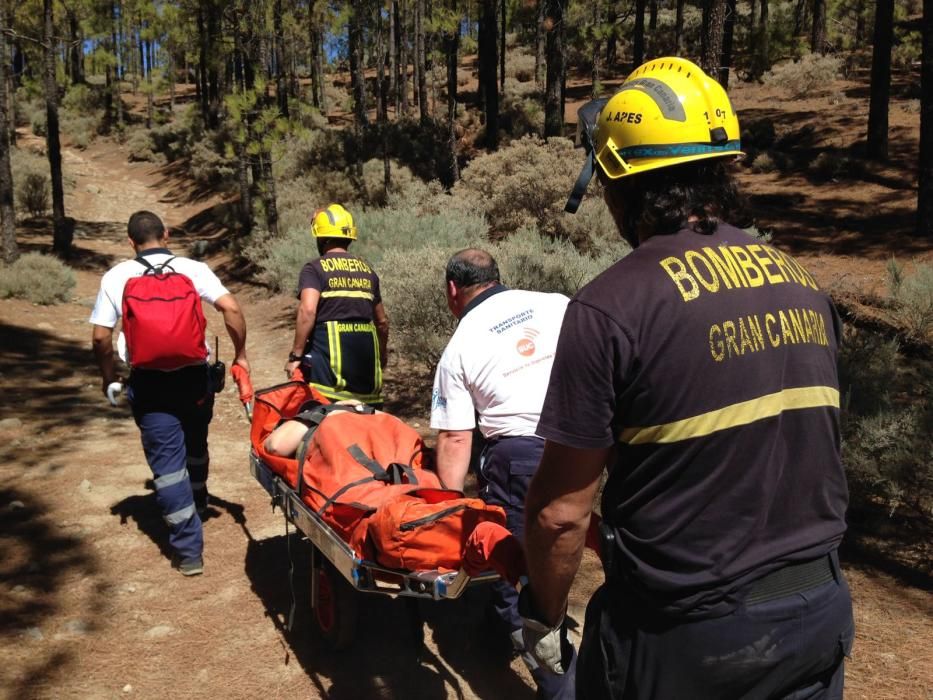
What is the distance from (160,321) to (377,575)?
2238mm

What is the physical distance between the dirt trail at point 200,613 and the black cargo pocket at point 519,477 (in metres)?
0.96

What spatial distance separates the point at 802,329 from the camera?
5.47ft

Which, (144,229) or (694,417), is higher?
(144,229)

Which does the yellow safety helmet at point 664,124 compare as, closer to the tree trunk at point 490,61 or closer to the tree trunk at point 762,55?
the tree trunk at point 490,61

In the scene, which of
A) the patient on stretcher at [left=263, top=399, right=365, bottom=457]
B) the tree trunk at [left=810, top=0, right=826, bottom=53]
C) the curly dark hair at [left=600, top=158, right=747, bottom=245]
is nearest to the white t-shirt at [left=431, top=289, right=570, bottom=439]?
the patient on stretcher at [left=263, top=399, right=365, bottom=457]

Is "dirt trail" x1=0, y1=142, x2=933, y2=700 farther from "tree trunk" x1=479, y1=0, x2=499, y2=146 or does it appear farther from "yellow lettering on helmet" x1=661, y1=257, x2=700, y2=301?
"tree trunk" x1=479, y1=0, x2=499, y2=146

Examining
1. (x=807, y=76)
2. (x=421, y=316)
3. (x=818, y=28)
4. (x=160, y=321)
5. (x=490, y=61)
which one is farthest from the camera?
(x=818, y=28)

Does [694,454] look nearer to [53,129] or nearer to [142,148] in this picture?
[53,129]

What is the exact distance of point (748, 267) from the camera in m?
1.66

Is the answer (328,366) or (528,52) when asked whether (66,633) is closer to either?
(328,366)

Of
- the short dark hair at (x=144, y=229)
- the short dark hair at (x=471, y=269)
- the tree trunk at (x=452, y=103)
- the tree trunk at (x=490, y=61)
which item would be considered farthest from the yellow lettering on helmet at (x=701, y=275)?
the tree trunk at (x=490, y=61)

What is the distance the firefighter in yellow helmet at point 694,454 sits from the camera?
155 centimetres

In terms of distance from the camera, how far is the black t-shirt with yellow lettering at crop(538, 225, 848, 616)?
5.08 feet

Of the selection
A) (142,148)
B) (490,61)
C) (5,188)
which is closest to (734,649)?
(5,188)
